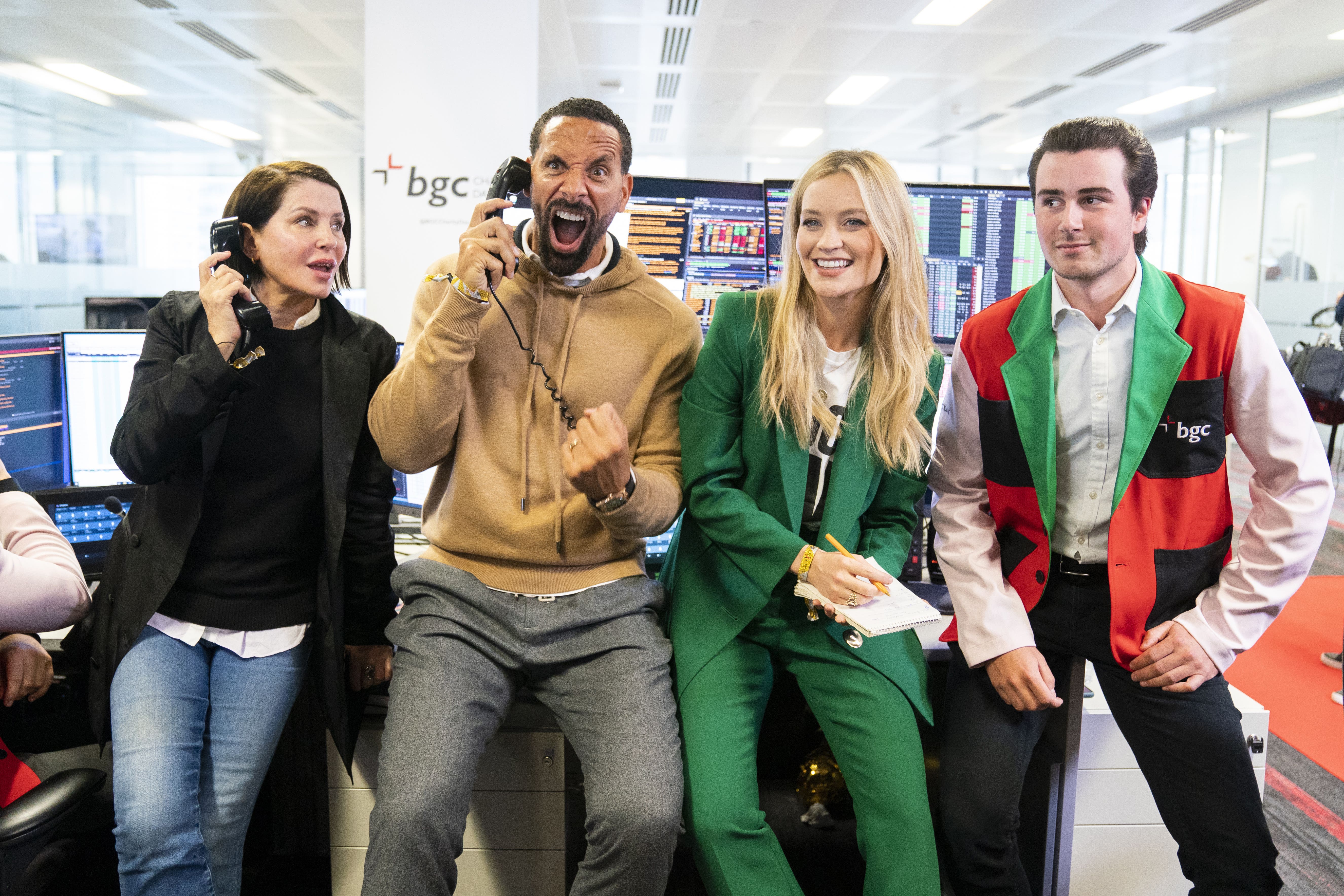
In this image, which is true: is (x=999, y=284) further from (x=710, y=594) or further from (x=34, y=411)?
(x=34, y=411)

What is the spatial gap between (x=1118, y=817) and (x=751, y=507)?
3.33ft

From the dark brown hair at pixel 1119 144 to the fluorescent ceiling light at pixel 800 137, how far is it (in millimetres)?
10522

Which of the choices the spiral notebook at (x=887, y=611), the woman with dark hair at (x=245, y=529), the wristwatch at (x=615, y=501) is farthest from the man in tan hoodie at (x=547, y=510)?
the spiral notebook at (x=887, y=611)

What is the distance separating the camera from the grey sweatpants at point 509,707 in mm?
1457

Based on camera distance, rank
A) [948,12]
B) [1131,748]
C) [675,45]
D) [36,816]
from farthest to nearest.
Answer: [675,45] < [948,12] < [1131,748] < [36,816]

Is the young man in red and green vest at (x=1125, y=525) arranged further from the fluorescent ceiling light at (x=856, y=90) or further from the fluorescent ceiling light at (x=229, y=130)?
the fluorescent ceiling light at (x=229, y=130)

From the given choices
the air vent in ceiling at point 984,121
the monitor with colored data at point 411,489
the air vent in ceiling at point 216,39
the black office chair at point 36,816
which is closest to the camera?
the black office chair at point 36,816

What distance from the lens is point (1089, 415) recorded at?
174 centimetres

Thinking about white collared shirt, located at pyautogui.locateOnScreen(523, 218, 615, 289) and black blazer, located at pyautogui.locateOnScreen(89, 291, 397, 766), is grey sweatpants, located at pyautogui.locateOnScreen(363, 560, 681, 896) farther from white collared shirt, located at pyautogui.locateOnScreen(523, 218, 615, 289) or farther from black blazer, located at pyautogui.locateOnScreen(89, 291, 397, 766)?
white collared shirt, located at pyautogui.locateOnScreen(523, 218, 615, 289)

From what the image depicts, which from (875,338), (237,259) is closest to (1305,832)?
(875,338)

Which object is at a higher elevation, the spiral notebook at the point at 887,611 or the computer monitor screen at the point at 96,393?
the computer monitor screen at the point at 96,393

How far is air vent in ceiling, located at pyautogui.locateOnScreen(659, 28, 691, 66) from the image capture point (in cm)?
732

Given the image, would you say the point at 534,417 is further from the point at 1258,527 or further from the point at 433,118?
the point at 433,118

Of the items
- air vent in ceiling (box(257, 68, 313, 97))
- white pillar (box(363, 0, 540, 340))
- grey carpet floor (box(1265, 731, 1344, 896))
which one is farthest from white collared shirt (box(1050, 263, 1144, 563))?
air vent in ceiling (box(257, 68, 313, 97))
